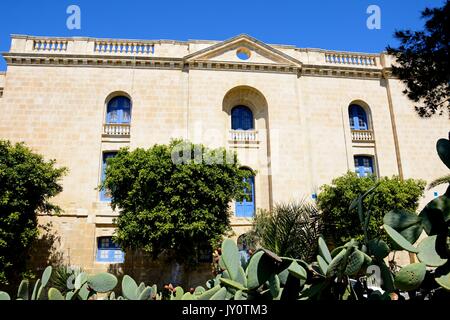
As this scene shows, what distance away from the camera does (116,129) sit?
18.0 metres

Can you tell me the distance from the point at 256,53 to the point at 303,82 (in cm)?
298

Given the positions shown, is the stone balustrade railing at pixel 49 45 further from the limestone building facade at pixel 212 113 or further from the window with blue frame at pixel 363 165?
the window with blue frame at pixel 363 165

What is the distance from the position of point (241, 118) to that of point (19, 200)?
36.5 ft

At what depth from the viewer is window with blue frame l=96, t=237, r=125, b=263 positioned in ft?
53.0

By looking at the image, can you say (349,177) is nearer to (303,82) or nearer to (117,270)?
(303,82)

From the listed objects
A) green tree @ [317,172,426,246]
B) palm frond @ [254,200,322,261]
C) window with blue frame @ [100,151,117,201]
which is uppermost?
window with blue frame @ [100,151,117,201]

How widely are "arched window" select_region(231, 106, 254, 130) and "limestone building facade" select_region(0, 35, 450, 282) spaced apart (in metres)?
0.06

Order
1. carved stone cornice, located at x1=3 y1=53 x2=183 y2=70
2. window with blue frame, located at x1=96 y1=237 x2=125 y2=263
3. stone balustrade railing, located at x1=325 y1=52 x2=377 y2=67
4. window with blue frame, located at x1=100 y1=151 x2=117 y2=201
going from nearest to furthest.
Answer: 1. window with blue frame, located at x1=96 y1=237 x2=125 y2=263
2. window with blue frame, located at x1=100 y1=151 x2=117 y2=201
3. carved stone cornice, located at x1=3 y1=53 x2=183 y2=70
4. stone balustrade railing, located at x1=325 y1=52 x2=377 y2=67

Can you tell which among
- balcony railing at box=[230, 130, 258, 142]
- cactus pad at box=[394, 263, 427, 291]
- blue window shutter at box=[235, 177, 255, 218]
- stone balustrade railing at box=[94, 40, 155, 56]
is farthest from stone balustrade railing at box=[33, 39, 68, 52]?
cactus pad at box=[394, 263, 427, 291]

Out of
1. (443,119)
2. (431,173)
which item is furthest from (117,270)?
(443,119)

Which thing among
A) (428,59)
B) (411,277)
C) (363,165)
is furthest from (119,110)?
(411,277)

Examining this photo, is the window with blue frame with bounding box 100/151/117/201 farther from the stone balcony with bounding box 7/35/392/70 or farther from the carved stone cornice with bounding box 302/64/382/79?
A: the carved stone cornice with bounding box 302/64/382/79

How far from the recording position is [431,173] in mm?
19078

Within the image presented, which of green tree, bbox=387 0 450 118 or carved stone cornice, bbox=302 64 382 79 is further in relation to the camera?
carved stone cornice, bbox=302 64 382 79
